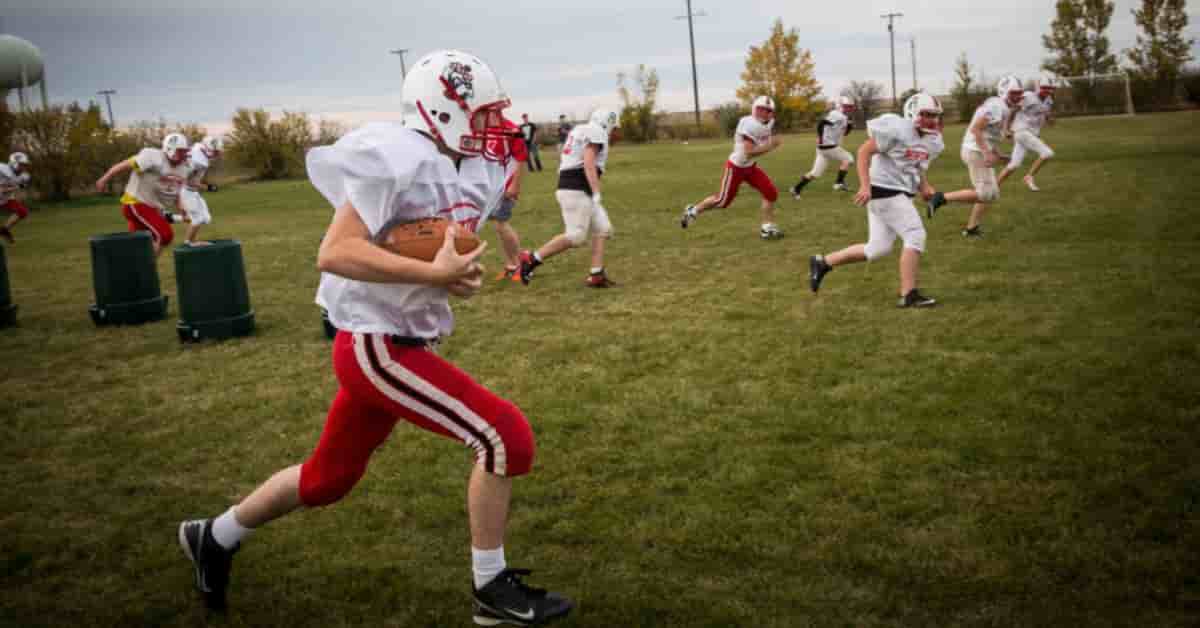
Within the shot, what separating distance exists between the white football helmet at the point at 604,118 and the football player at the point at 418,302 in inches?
298

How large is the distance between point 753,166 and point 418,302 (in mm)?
11027

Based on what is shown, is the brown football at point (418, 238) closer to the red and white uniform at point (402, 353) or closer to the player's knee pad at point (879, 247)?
the red and white uniform at point (402, 353)

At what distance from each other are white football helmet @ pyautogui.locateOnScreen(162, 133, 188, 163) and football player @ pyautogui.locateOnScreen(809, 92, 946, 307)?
28.4 feet

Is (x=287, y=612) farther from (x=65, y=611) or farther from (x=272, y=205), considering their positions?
(x=272, y=205)

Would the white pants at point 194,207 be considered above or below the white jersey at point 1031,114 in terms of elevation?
below

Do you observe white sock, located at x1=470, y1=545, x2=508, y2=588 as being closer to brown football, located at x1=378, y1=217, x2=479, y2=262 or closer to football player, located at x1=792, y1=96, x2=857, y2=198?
brown football, located at x1=378, y1=217, x2=479, y2=262

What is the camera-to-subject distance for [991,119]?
13555mm

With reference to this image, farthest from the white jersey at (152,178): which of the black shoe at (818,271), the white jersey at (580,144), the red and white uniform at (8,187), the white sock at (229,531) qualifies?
the red and white uniform at (8,187)

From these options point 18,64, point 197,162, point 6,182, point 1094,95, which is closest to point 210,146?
point 197,162

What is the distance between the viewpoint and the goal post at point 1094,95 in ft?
149

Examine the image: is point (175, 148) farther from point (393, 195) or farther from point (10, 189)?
point (10, 189)

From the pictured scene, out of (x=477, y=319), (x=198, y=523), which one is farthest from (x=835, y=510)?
(x=477, y=319)

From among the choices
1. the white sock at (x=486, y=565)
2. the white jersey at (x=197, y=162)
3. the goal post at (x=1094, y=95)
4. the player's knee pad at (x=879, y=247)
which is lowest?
the white sock at (x=486, y=565)

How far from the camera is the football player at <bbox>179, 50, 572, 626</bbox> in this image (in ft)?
9.82
